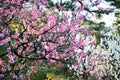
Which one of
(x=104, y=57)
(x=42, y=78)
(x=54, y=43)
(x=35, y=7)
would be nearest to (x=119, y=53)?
(x=104, y=57)

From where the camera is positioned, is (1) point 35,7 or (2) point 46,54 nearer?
(2) point 46,54

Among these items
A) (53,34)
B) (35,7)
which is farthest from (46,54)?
(35,7)

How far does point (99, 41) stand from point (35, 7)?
5532 mm

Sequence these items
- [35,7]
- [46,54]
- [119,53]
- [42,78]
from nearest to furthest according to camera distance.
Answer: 1. [46,54]
2. [35,7]
3. [42,78]
4. [119,53]

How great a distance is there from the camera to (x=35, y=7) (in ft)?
23.1

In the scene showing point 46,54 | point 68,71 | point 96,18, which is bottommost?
point 68,71

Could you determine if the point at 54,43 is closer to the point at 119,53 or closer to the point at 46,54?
the point at 46,54

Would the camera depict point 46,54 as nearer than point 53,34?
Yes

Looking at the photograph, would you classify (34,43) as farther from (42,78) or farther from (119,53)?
(119,53)

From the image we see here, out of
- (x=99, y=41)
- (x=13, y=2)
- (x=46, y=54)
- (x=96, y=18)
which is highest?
(x=13, y=2)

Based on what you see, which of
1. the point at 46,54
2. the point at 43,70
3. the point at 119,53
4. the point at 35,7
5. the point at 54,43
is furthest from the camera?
the point at 119,53

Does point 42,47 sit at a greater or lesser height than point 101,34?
greater

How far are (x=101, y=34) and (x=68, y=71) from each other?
80.3 inches

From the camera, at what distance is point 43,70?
9430 mm
